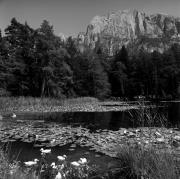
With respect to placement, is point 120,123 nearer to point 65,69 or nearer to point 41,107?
point 41,107

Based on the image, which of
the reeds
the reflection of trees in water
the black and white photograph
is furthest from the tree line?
the reeds

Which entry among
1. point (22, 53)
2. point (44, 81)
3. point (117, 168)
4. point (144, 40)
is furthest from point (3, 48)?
point (144, 40)

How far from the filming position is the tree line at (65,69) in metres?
36.5

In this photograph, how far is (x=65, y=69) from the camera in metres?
36.9

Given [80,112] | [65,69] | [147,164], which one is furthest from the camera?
[65,69]

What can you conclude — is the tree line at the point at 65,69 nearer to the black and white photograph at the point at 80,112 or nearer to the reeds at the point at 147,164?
the black and white photograph at the point at 80,112

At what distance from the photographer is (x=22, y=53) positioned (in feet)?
130

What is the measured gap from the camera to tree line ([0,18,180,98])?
1437 inches

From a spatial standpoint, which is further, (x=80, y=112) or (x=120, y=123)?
(x=80, y=112)

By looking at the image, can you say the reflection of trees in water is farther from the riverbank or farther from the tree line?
the tree line

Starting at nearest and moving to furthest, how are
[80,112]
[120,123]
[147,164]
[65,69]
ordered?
1. [147,164]
2. [120,123]
3. [80,112]
4. [65,69]

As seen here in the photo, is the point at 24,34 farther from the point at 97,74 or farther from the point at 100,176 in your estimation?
the point at 100,176

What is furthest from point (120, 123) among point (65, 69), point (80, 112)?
point (65, 69)

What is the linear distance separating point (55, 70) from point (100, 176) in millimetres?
33108
